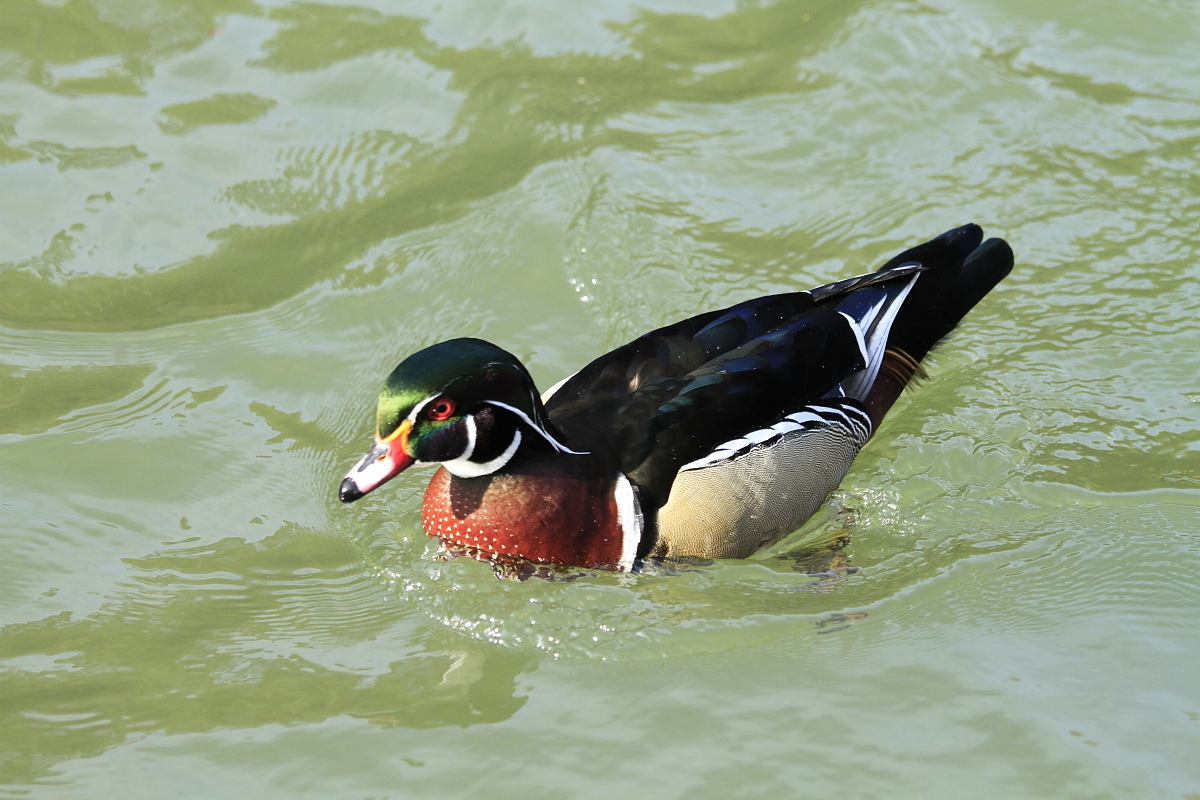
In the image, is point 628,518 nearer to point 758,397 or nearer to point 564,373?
point 758,397

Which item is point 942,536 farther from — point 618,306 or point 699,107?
point 699,107

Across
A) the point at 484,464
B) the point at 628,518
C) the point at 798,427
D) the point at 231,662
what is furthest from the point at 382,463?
the point at 798,427

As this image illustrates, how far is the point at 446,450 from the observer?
15.0 feet

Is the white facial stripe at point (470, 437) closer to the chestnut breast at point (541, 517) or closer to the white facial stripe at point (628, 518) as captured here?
the chestnut breast at point (541, 517)

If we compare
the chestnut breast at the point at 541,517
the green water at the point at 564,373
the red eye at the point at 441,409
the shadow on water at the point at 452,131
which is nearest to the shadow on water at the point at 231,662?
the green water at the point at 564,373

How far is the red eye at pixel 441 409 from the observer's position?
14.6 ft

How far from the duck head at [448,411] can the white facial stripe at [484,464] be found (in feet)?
0.07

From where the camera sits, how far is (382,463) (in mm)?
4457

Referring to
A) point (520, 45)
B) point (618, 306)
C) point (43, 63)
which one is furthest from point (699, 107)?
point (43, 63)

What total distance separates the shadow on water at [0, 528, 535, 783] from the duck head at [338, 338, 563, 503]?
0.62 metres

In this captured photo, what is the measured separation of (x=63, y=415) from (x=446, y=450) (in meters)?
2.23

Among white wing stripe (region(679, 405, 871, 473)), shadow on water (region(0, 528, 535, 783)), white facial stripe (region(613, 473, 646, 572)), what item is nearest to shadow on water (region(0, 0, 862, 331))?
shadow on water (region(0, 528, 535, 783))

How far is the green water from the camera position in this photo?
4012mm

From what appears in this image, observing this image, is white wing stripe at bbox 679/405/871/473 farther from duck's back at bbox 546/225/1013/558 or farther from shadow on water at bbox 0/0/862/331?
shadow on water at bbox 0/0/862/331
